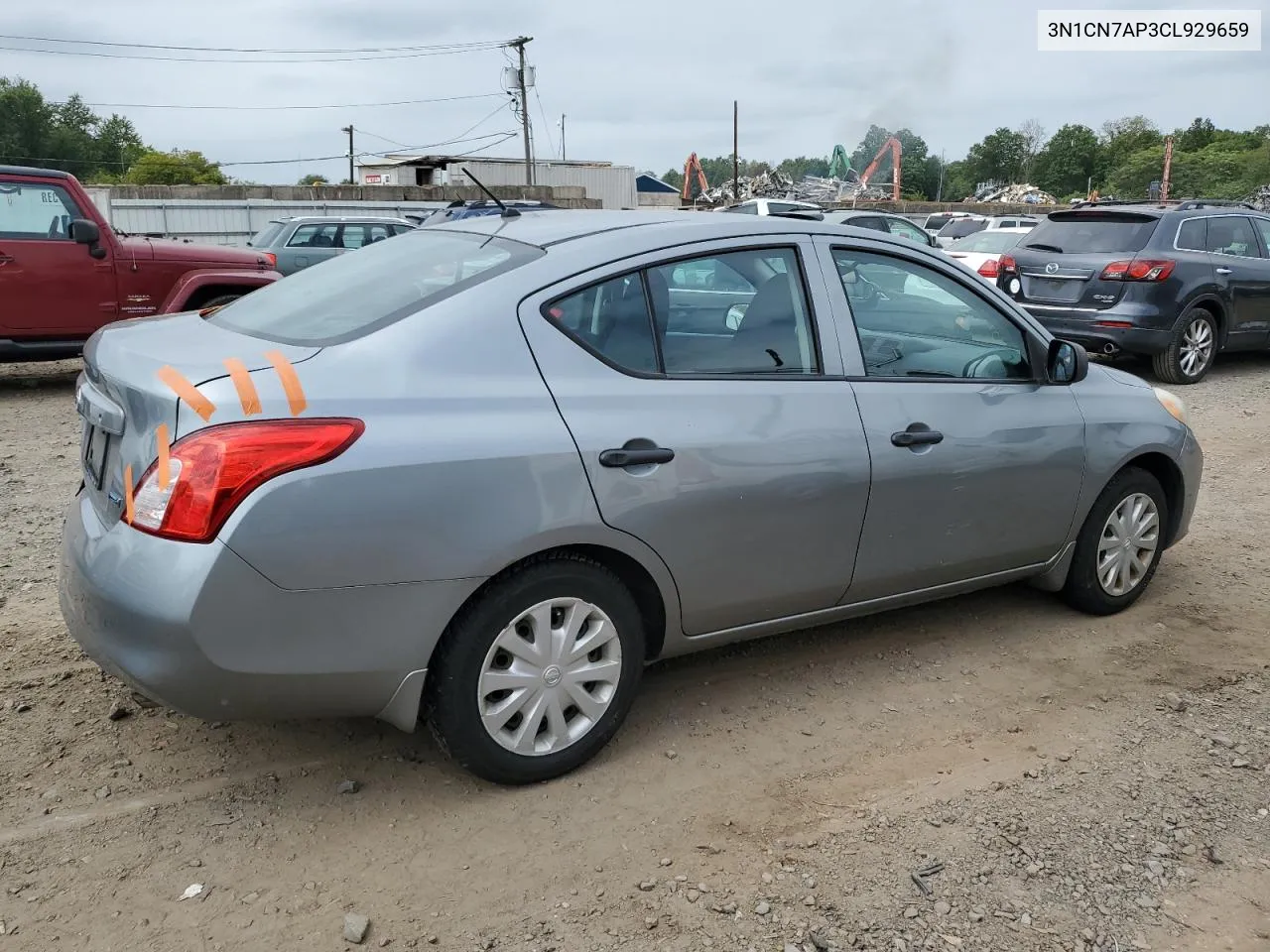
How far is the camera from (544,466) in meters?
2.90

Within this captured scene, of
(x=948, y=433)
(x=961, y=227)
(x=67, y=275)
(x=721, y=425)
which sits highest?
(x=961, y=227)

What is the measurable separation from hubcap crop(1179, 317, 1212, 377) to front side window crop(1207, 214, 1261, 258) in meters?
0.76

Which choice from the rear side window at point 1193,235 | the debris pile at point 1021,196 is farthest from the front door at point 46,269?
the debris pile at point 1021,196

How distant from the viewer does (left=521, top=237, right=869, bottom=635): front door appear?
3.06 metres

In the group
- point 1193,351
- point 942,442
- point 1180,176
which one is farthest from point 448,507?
point 1180,176

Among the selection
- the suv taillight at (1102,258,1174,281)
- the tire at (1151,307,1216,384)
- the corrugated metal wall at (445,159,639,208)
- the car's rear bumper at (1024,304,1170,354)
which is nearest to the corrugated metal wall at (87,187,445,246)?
the car's rear bumper at (1024,304,1170,354)

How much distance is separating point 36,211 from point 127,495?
25.0 feet

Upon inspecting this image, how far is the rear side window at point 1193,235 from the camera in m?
10.2

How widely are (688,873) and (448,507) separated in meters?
1.13

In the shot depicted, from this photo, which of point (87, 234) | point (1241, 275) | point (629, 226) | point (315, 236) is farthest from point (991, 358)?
point (315, 236)

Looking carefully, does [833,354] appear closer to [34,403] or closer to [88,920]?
[88,920]

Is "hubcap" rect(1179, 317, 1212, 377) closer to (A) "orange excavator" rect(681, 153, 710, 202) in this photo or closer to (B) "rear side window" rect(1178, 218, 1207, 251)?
(B) "rear side window" rect(1178, 218, 1207, 251)

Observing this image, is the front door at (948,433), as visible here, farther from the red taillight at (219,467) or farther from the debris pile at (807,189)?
the debris pile at (807,189)

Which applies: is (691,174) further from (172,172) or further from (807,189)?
(172,172)
